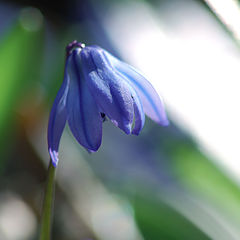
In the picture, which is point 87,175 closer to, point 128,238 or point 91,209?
point 91,209

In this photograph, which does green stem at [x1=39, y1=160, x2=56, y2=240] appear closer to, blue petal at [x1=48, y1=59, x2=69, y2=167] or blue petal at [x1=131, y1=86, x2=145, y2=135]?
blue petal at [x1=48, y1=59, x2=69, y2=167]

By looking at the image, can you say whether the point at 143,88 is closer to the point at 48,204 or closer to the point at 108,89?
the point at 108,89

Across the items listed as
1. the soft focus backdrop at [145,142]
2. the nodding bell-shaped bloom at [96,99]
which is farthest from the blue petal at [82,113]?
the soft focus backdrop at [145,142]

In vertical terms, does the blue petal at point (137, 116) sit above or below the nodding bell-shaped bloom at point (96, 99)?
below

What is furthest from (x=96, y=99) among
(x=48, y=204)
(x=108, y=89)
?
(x=48, y=204)

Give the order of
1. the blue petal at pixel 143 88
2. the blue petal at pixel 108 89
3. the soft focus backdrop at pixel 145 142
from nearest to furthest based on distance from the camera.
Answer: the blue petal at pixel 108 89, the blue petal at pixel 143 88, the soft focus backdrop at pixel 145 142

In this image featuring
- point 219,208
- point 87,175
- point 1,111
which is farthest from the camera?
point 87,175

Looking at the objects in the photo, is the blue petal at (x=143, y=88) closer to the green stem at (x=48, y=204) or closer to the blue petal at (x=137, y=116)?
the blue petal at (x=137, y=116)

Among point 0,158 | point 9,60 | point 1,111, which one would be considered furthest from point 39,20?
point 0,158
